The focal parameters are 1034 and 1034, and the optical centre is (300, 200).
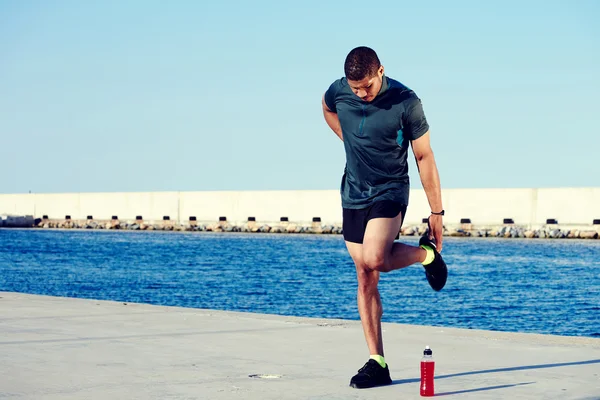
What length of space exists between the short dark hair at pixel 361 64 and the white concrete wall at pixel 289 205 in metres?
54.6

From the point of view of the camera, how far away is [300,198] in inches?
2773

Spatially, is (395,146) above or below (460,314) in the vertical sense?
above

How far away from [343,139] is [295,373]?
4.71 feet

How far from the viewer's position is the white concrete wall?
197 ft

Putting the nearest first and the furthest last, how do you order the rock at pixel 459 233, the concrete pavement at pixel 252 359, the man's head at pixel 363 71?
the concrete pavement at pixel 252 359, the man's head at pixel 363 71, the rock at pixel 459 233

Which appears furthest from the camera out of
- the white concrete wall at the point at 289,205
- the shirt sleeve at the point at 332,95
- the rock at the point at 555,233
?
the white concrete wall at the point at 289,205

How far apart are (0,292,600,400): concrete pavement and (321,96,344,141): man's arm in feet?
4.83

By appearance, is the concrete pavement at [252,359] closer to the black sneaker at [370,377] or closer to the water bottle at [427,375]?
the black sneaker at [370,377]

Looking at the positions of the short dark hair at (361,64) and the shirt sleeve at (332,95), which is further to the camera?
the shirt sleeve at (332,95)

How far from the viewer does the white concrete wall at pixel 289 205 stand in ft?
197

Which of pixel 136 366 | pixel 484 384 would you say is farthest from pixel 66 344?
pixel 484 384

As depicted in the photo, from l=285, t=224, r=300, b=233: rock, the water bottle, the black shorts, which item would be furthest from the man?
l=285, t=224, r=300, b=233: rock

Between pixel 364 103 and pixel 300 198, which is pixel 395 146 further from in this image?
pixel 300 198

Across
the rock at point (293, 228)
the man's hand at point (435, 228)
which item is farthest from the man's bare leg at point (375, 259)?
the rock at point (293, 228)
